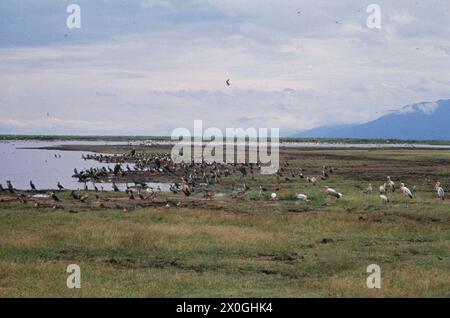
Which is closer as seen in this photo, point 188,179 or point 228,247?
point 228,247

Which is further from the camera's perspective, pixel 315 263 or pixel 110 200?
pixel 110 200

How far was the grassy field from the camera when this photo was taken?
16891 mm

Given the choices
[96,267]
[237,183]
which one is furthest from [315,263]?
[237,183]

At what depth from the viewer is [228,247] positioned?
2248cm

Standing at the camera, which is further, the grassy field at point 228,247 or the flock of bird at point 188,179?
the flock of bird at point 188,179

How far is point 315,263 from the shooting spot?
19750 millimetres

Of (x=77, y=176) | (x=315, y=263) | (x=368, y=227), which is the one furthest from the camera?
(x=77, y=176)

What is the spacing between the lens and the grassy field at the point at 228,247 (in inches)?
665

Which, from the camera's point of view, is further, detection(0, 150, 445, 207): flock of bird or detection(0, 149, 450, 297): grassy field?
detection(0, 150, 445, 207): flock of bird

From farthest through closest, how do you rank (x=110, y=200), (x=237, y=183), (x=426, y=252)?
(x=237, y=183) < (x=110, y=200) < (x=426, y=252)

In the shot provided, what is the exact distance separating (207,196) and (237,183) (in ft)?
35.8

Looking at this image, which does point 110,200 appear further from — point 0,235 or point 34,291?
point 34,291

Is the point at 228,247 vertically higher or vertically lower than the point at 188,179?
higher

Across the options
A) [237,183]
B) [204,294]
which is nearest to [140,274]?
[204,294]
